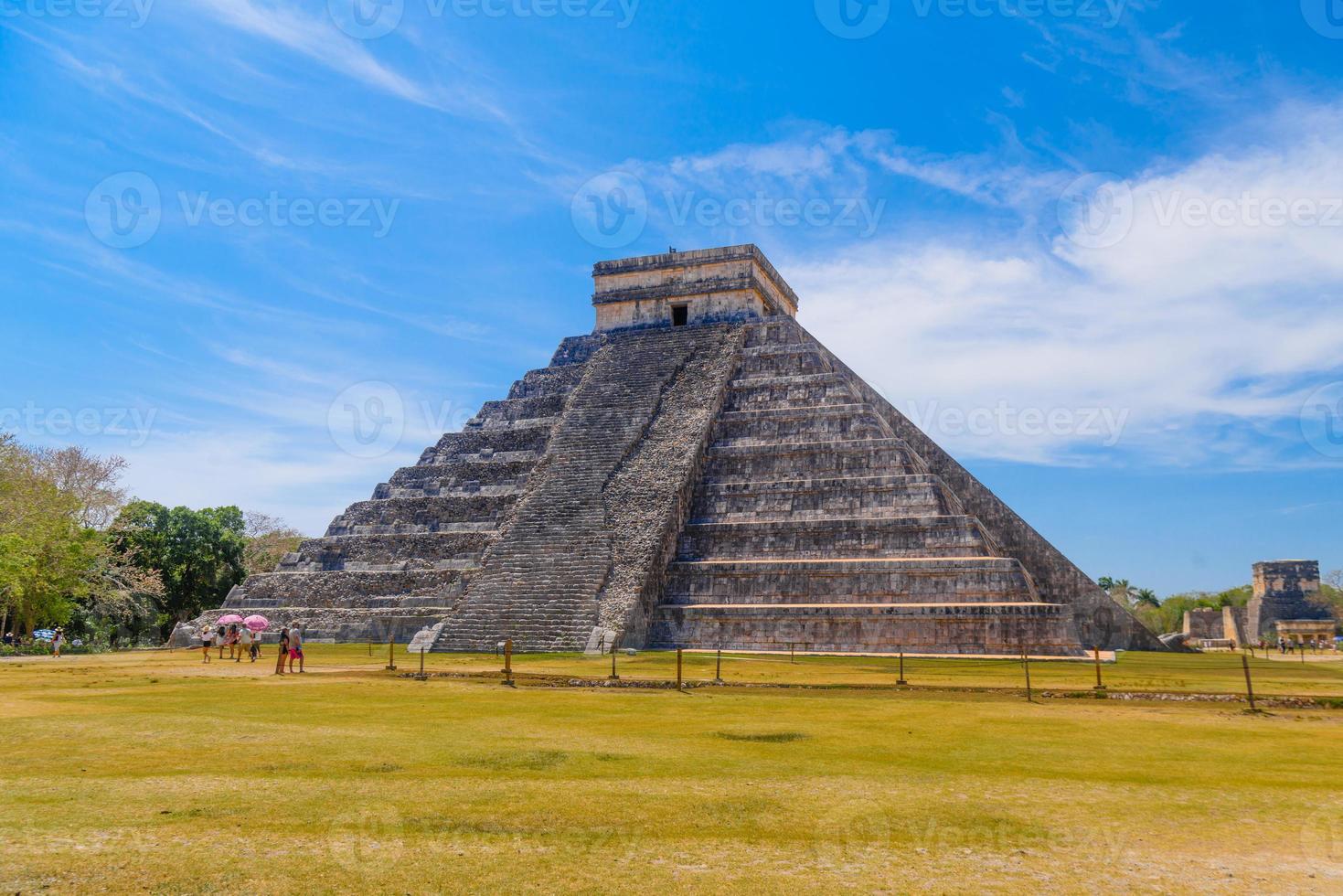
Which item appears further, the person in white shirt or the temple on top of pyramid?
the temple on top of pyramid

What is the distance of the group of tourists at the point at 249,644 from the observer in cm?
1695

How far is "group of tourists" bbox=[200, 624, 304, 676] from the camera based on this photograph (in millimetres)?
16953

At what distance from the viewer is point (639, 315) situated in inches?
1280

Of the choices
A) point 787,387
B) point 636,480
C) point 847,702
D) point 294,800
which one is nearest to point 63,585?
point 636,480

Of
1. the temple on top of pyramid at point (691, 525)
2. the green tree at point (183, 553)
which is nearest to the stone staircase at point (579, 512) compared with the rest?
the temple on top of pyramid at point (691, 525)

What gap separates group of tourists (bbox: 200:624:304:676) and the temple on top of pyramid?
4.75ft

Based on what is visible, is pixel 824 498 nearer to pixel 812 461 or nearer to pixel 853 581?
pixel 812 461

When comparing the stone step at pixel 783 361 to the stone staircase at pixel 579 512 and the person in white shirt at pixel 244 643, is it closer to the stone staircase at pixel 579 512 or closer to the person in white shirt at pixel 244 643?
the stone staircase at pixel 579 512

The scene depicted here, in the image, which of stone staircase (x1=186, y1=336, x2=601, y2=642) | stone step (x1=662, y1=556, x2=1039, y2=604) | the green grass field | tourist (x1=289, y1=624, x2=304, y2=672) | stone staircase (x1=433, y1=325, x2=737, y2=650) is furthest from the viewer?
stone staircase (x1=186, y1=336, x2=601, y2=642)

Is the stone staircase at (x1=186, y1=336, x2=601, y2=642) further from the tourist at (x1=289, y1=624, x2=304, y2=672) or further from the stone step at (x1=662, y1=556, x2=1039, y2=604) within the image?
the tourist at (x1=289, y1=624, x2=304, y2=672)

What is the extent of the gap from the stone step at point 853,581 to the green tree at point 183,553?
23.4 metres

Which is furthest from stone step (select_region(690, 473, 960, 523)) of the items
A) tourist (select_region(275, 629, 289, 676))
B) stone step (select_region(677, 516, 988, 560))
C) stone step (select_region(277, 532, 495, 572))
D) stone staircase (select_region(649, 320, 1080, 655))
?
tourist (select_region(275, 629, 289, 676))

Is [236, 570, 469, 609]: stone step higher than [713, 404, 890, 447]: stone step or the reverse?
the reverse

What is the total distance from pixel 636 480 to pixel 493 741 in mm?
16758
